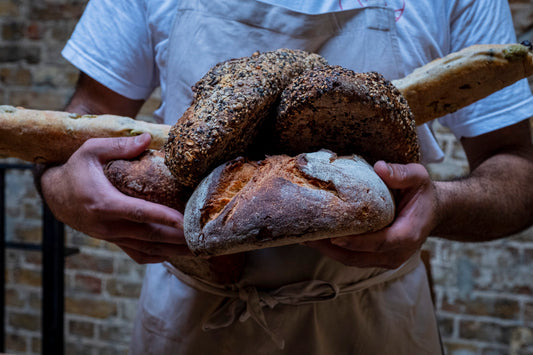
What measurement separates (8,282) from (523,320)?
2641 millimetres

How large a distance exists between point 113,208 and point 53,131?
6.6 inches

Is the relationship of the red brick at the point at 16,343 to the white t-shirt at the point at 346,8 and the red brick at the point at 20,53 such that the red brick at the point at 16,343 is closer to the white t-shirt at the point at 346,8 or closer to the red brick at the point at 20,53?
the red brick at the point at 20,53

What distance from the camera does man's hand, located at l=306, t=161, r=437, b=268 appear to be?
1.83 feet

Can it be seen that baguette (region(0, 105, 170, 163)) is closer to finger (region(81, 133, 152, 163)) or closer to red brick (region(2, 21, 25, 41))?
finger (region(81, 133, 152, 163))

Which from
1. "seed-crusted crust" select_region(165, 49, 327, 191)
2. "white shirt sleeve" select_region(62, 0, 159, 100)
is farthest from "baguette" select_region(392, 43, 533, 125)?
"white shirt sleeve" select_region(62, 0, 159, 100)

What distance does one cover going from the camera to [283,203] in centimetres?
47

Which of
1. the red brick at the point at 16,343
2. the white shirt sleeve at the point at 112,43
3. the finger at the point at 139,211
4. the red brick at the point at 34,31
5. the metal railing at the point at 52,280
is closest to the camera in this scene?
the finger at the point at 139,211

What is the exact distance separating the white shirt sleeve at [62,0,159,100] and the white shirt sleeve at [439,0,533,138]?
66 centimetres

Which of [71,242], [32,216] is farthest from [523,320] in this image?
[32,216]

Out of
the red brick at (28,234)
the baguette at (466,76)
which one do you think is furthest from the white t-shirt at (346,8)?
the red brick at (28,234)

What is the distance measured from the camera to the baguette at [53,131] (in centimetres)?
67

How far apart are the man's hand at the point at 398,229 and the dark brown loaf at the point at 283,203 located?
0.10ft

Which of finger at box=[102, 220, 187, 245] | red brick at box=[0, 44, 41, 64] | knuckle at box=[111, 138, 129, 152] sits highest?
knuckle at box=[111, 138, 129, 152]

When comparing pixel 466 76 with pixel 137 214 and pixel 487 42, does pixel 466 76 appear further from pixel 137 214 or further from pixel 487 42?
pixel 137 214
